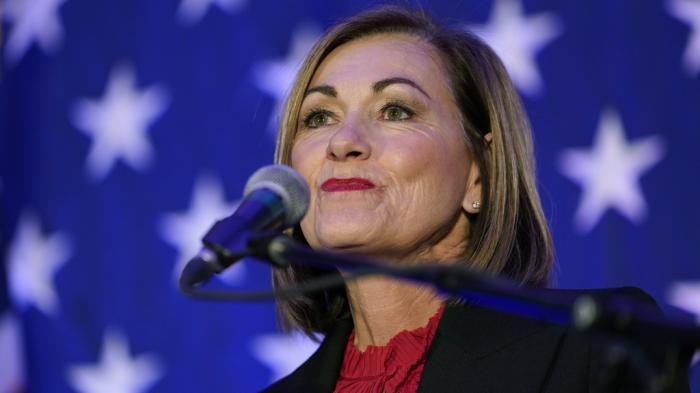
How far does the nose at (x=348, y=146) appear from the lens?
2.21 m

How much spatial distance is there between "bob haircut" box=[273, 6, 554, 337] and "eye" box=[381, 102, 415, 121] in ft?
0.50

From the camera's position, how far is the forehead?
7.98ft

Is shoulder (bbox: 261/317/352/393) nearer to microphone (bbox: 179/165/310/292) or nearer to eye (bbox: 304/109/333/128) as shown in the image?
eye (bbox: 304/109/333/128)

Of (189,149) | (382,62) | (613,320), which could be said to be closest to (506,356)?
(382,62)

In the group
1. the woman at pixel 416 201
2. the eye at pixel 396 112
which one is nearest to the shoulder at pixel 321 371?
the woman at pixel 416 201

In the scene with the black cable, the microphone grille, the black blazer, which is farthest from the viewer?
the black blazer

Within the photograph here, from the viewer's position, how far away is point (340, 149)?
7.23 ft

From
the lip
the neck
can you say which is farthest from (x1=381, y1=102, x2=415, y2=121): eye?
the neck

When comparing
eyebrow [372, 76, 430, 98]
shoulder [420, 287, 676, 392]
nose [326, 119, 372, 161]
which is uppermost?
eyebrow [372, 76, 430, 98]

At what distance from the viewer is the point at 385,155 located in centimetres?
224

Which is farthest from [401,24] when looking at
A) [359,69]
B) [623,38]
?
[623,38]

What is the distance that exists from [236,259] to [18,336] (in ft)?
8.55

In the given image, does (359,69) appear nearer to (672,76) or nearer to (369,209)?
(369,209)

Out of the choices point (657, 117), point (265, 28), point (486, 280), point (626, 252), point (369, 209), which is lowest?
point (486, 280)
